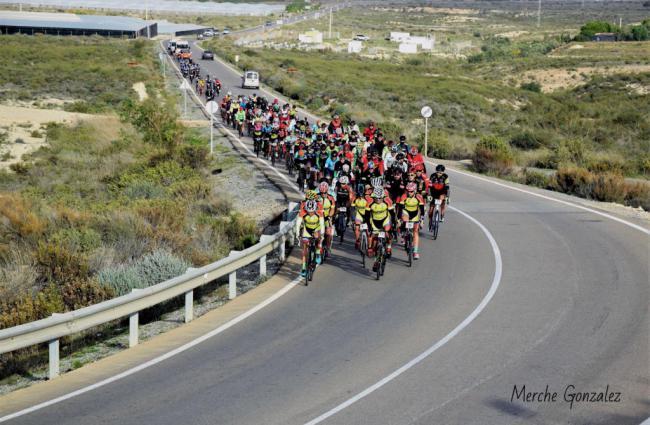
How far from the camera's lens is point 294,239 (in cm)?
1875

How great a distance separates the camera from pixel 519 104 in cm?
7881

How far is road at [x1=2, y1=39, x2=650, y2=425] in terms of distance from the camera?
30.2ft

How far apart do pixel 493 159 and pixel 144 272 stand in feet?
67.2

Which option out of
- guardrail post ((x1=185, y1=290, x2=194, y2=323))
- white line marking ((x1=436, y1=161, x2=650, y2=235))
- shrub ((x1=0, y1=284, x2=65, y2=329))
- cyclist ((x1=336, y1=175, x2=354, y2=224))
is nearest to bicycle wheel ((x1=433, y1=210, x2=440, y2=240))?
cyclist ((x1=336, y1=175, x2=354, y2=224))

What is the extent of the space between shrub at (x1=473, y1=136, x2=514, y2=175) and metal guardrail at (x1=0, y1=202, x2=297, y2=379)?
1820cm

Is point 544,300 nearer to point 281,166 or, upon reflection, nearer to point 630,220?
point 630,220

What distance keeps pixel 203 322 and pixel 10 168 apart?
72.9 ft

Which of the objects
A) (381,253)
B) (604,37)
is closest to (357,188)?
(381,253)

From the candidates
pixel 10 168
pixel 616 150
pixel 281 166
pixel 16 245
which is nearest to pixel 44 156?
pixel 10 168

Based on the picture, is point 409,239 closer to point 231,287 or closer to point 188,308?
point 231,287

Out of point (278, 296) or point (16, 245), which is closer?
point (278, 296)

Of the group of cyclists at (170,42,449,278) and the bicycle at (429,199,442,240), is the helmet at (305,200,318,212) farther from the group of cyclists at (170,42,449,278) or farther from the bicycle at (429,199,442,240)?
the bicycle at (429,199,442,240)

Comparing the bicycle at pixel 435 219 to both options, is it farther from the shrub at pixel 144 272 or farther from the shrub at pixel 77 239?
the shrub at pixel 77 239

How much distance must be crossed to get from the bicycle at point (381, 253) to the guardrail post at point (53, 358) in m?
6.54
